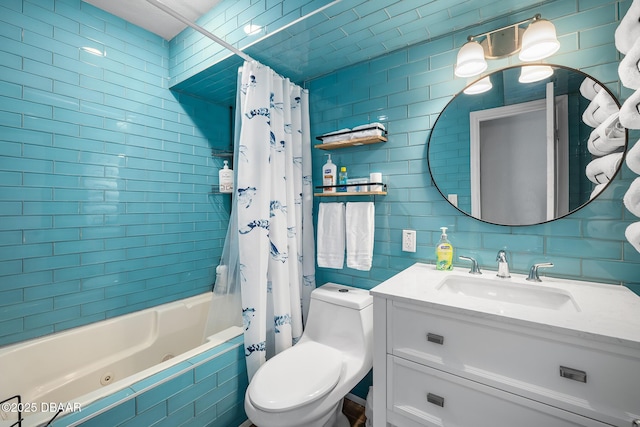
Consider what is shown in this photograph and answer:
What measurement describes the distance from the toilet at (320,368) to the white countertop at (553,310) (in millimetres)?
451

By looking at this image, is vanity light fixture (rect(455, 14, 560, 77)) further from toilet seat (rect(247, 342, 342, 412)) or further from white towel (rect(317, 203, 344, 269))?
toilet seat (rect(247, 342, 342, 412))

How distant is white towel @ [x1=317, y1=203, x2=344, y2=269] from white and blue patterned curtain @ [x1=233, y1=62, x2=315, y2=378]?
0.19 metres

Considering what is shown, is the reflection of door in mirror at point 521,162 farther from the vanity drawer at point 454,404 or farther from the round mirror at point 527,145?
the vanity drawer at point 454,404

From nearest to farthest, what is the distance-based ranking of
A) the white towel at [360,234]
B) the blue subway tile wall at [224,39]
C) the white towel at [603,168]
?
1. the white towel at [603,168]
2. the blue subway tile wall at [224,39]
3. the white towel at [360,234]

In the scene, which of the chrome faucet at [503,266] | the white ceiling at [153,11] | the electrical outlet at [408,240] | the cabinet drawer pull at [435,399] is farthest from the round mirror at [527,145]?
the white ceiling at [153,11]

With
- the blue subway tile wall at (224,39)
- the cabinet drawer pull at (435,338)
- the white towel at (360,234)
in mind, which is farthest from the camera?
the white towel at (360,234)

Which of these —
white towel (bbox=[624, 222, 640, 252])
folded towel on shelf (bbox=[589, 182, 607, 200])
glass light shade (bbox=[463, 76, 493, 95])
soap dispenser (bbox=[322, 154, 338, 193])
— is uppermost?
glass light shade (bbox=[463, 76, 493, 95])

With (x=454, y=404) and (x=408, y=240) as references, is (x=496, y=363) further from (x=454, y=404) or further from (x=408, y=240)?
(x=408, y=240)

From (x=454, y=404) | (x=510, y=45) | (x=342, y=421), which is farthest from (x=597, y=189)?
(x=342, y=421)

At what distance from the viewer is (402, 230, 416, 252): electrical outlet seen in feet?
5.32

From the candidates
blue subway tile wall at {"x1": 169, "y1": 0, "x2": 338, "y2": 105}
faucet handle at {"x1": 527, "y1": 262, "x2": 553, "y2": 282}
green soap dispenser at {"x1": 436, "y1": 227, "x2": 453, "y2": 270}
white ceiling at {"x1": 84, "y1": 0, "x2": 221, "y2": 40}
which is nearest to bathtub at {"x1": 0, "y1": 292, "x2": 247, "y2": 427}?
green soap dispenser at {"x1": 436, "y1": 227, "x2": 453, "y2": 270}

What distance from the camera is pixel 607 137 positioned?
1.13 metres

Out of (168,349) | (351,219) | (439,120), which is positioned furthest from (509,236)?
(168,349)

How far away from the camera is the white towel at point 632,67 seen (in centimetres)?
79
